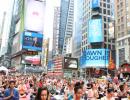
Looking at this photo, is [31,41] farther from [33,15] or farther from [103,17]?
[103,17]

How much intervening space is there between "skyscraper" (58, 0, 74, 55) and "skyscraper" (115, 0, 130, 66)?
44036 mm

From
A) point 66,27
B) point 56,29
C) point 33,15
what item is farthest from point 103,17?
point 56,29

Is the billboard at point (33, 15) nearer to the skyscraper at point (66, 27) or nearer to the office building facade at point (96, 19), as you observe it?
the office building facade at point (96, 19)

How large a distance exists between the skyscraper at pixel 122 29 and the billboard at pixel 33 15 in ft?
95.4

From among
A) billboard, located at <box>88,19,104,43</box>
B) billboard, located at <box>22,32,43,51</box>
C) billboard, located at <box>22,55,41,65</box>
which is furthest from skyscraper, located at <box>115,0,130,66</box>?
billboard, located at <box>22,55,41,65</box>

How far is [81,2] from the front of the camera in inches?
4510

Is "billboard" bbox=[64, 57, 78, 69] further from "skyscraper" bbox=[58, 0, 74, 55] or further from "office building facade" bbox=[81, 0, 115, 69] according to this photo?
"skyscraper" bbox=[58, 0, 74, 55]

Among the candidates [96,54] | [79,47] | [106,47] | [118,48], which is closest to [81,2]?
[79,47]

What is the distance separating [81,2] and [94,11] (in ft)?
57.1

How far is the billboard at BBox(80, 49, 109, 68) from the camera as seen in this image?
83938 mm

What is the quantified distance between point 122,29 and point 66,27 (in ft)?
240

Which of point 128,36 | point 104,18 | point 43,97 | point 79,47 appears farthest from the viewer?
point 79,47

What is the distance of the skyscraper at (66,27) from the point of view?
134 meters

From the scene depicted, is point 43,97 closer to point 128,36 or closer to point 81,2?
point 128,36
